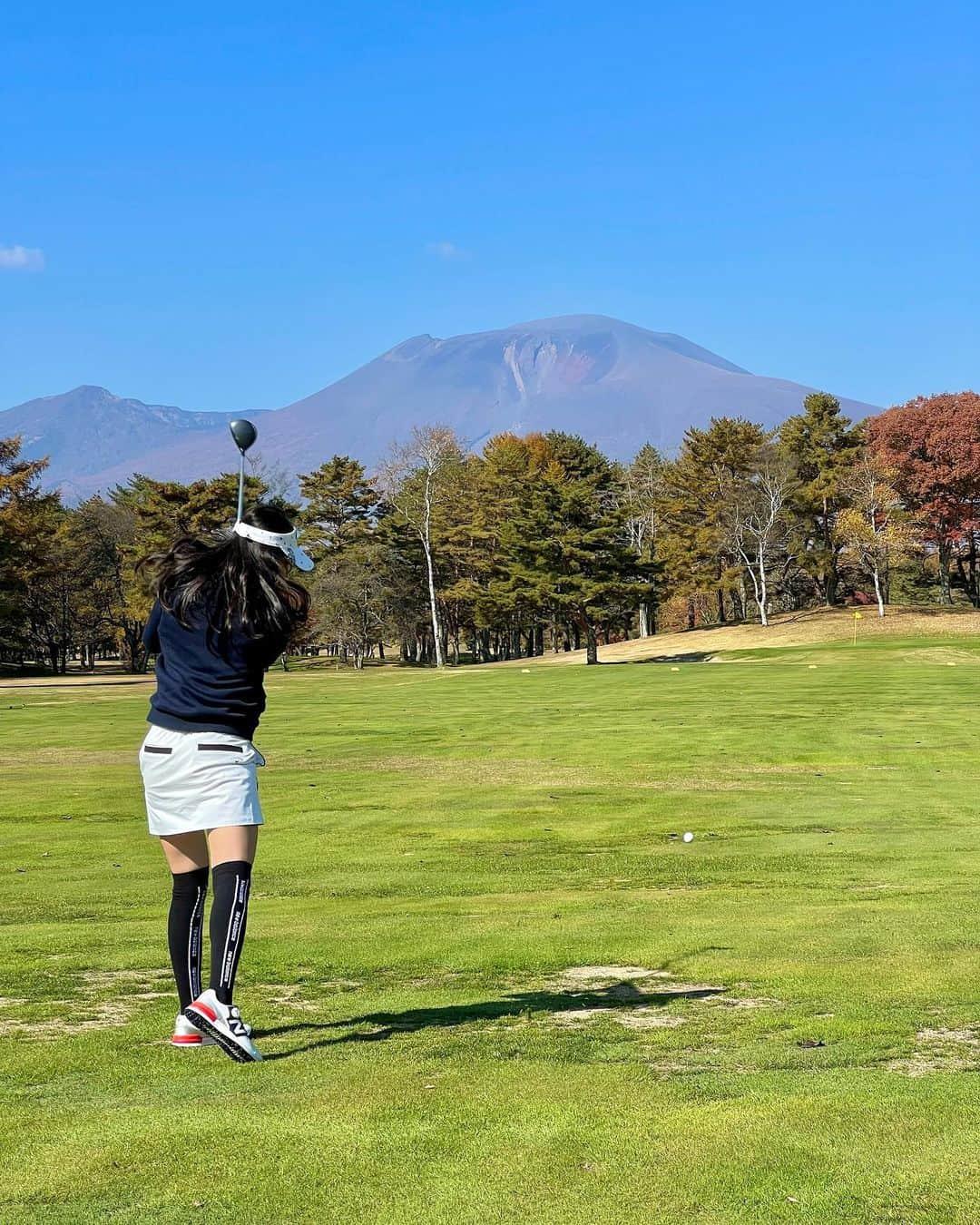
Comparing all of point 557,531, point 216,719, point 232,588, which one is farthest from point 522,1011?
point 557,531

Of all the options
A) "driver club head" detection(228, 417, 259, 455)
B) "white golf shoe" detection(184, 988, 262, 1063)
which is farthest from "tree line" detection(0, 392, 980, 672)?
"white golf shoe" detection(184, 988, 262, 1063)

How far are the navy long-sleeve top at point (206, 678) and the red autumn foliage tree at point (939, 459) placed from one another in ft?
269

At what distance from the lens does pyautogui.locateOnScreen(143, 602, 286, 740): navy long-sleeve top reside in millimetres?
6082

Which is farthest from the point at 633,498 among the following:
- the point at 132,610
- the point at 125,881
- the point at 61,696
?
the point at 125,881

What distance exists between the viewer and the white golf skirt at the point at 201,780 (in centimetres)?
602

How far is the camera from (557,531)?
7388 centimetres

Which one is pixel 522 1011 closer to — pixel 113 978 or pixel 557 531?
pixel 113 978

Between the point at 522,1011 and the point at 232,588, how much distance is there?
2811 mm

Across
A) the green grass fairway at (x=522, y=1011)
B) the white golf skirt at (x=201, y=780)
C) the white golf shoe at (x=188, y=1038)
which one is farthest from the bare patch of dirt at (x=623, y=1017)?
the white golf skirt at (x=201, y=780)

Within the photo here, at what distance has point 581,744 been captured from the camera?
26.5 meters

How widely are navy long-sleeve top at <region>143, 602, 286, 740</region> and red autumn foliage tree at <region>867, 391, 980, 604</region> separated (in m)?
81.9

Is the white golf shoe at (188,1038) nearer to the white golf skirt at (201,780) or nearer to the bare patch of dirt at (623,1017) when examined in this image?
the white golf skirt at (201,780)

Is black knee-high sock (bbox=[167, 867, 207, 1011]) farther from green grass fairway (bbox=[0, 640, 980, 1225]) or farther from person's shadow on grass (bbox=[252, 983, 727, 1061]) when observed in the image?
person's shadow on grass (bbox=[252, 983, 727, 1061])

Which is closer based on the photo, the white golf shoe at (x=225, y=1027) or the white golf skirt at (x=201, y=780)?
the white golf shoe at (x=225, y=1027)
